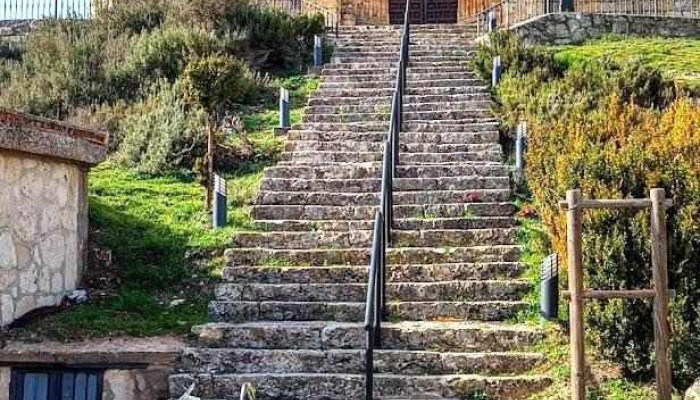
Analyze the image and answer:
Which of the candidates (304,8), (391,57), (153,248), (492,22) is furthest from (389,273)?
(304,8)

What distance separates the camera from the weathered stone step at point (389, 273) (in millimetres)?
9562

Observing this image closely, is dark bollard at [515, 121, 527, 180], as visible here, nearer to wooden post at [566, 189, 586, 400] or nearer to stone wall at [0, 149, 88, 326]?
wooden post at [566, 189, 586, 400]

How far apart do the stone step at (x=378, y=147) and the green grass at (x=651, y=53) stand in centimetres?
431

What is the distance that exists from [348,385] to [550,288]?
197cm

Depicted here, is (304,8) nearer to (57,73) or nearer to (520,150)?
(57,73)

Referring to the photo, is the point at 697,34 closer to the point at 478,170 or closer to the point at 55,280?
the point at 478,170

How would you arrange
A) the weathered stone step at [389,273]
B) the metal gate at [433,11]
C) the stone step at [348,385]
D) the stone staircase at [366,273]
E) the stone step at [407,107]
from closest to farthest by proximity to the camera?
the stone step at [348,385]
the stone staircase at [366,273]
the weathered stone step at [389,273]
the stone step at [407,107]
the metal gate at [433,11]

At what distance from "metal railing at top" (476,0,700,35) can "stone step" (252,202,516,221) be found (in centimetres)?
978

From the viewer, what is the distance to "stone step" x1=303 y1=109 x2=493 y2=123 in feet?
47.0

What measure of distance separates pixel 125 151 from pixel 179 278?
443 centimetres

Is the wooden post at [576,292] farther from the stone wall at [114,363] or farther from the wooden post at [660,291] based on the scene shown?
the stone wall at [114,363]

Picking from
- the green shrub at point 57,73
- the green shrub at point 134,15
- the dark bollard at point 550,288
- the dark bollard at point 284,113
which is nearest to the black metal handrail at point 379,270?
the dark bollard at point 550,288

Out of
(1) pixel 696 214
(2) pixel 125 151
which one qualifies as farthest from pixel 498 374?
(2) pixel 125 151

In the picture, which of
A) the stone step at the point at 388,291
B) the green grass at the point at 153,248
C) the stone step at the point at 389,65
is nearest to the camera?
the green grass at the point at 153,248
